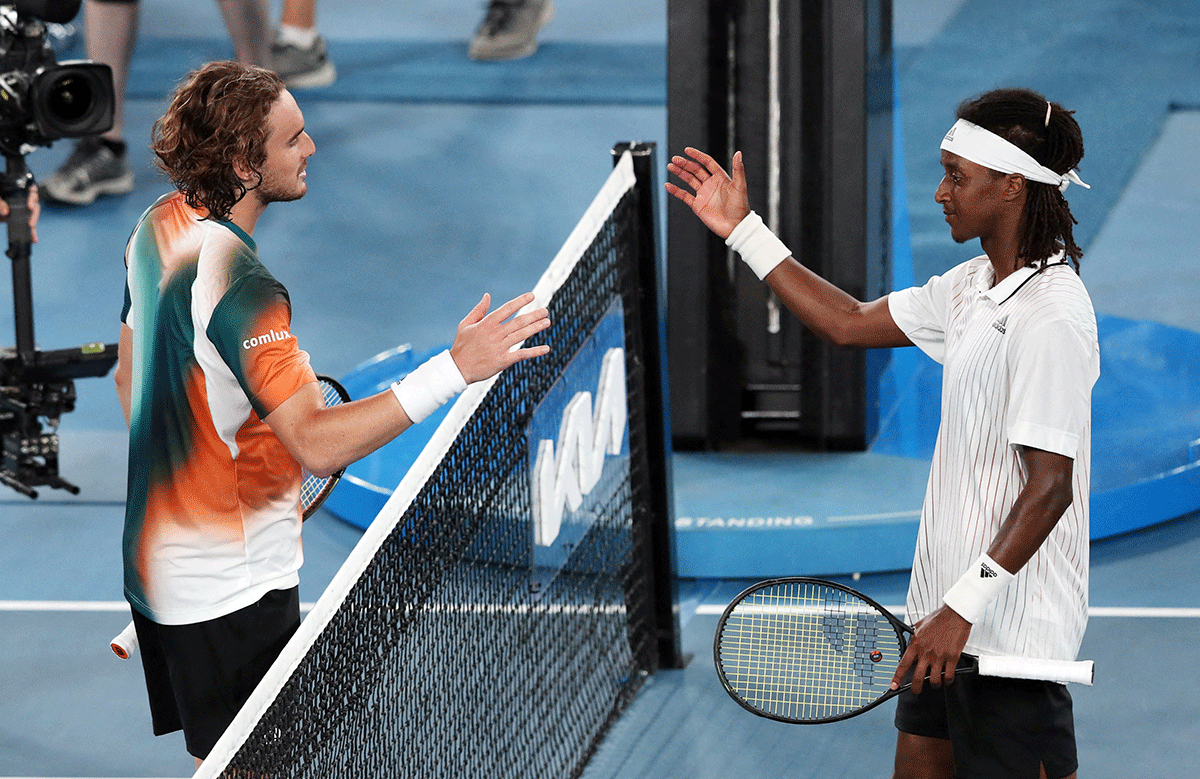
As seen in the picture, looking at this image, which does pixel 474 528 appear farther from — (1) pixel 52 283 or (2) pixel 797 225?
(1) pixel 52 283

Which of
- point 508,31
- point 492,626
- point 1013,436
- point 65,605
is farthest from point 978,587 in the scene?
point 508,31

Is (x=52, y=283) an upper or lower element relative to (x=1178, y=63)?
lower

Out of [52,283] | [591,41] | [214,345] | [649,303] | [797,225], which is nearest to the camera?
[214,345]

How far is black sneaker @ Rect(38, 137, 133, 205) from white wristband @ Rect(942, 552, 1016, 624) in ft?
21.8

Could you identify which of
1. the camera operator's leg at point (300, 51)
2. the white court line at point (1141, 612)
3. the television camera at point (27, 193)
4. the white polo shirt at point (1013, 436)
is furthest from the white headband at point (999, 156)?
the camera operator's leg at point (300, 51)

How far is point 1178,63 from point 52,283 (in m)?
6.45

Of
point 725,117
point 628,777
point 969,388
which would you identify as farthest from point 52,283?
point 969,388

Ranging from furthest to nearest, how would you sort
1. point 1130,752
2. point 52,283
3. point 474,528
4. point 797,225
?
point 52,283 < point 797,225 < point 1130,752 < point 474,528

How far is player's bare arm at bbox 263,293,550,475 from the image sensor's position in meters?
2.48

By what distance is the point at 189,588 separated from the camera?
2682mm

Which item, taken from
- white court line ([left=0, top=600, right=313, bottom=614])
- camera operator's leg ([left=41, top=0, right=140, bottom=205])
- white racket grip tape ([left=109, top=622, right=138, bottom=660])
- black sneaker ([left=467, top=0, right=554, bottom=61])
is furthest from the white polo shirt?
black sneaker ([left=467, top=0, right=554, bottom=61])

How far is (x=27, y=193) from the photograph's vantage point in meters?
4.93

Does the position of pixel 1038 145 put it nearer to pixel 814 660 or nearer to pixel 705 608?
pixel 814 660

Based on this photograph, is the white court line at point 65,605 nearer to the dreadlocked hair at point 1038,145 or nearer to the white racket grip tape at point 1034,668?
the white racket grip tape at point 1034,668
